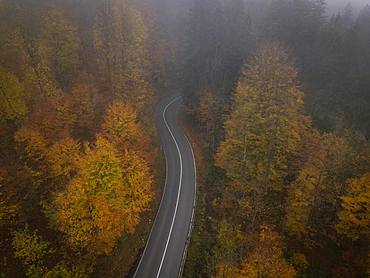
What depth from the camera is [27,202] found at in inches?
1157

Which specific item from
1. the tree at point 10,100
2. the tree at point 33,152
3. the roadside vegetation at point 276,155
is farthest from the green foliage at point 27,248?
the tree at point 10,100

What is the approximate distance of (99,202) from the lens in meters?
25.4

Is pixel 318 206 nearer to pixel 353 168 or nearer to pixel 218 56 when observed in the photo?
pixel 353 168

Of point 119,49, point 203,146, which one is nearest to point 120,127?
point 119,49

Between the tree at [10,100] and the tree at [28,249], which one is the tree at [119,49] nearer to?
the tree at [10,100]

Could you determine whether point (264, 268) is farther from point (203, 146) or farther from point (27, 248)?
point (203, 146)

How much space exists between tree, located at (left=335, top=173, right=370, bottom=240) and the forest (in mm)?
118

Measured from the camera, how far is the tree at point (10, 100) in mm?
34031

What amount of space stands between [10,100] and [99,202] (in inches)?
723

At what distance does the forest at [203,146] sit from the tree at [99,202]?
0.43 feet

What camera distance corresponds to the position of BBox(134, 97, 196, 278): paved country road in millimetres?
29578

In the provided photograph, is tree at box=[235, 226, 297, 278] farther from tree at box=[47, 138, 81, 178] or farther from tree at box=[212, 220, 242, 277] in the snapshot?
tree at box=[47, 138, 81, 178]

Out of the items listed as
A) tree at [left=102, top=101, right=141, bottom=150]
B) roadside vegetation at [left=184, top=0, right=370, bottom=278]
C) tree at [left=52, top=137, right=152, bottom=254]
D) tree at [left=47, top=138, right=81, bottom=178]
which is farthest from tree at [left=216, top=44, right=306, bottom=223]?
tree at [left=47, top=138, right=81, bottom=178]

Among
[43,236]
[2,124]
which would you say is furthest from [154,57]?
[43,236]
